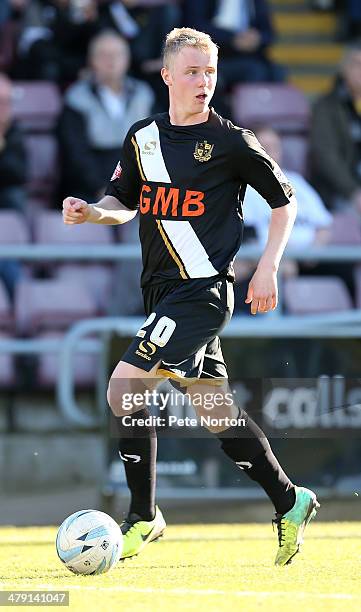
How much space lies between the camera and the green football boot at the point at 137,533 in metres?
5.70

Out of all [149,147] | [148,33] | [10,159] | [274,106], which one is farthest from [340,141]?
[149,147]

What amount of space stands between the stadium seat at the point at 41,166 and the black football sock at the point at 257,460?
554 centimetres

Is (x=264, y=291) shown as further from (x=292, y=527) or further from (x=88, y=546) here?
(x=88, y=546)

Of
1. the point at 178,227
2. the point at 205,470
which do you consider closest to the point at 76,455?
the point at 205,470

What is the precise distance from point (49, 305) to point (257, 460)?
3.91m

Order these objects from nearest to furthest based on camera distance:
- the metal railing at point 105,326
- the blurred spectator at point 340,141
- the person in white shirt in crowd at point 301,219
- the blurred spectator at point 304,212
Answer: the metal railing at point 105,326 → the person in white shirt in crowd at point 301,219 → the blurred spectator at point 304,212 → the blurred spectator at point 340,141

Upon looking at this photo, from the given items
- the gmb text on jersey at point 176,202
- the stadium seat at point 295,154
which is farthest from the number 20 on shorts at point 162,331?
the stadium seat at point 295,154

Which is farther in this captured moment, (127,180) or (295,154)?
(295,154)

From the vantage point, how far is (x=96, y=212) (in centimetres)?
565

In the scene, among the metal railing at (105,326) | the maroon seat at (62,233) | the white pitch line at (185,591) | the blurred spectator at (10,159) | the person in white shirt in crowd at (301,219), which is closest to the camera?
the white pitch line at (185,591)

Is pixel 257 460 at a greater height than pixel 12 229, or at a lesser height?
lesser

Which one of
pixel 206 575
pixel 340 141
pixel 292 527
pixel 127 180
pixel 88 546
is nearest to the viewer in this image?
pixel 88 546

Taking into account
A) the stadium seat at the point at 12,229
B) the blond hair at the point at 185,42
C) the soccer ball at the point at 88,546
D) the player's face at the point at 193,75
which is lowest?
the soccer ball at the point at 88,546

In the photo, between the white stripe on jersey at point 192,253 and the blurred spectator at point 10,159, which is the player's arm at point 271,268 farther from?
the blurred spectator at point 10,159
